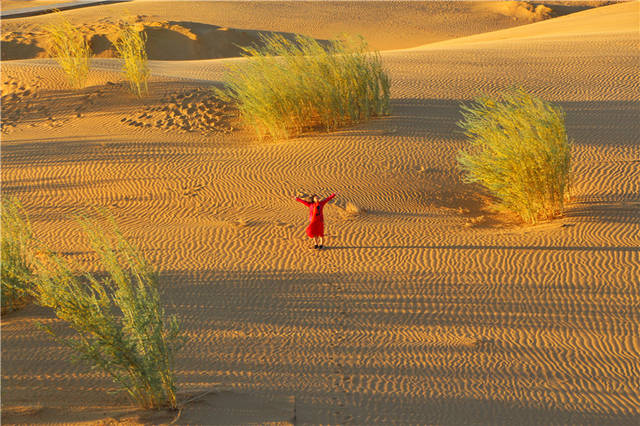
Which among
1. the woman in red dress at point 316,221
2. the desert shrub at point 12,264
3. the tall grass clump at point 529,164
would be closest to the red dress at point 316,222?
the woman in red dress at point 316,221

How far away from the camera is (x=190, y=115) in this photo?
1603cm

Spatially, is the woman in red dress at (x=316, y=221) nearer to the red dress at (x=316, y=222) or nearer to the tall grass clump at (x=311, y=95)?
the red dress at (x=316, y=222)

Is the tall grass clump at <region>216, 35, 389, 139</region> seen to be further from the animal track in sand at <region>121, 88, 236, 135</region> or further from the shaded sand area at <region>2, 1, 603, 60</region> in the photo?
the shaded sand area at <region>2, 1, 603, 60</region>

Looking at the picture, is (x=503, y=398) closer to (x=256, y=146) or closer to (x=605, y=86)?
(x=256, y=146)

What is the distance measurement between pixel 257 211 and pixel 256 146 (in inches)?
122

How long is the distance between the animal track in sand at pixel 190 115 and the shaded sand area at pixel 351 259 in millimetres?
67

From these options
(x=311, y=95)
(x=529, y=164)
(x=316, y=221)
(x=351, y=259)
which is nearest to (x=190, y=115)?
(x=311, y=95)

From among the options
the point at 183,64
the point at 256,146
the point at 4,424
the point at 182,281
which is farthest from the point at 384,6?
the point at 4,424

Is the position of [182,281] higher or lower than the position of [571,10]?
lower

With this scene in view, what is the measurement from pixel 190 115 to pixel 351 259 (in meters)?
7.88

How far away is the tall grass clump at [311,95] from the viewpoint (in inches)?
580

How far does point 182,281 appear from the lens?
8641mm

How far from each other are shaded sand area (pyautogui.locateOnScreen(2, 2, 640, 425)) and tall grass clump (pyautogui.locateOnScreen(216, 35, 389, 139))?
1.74 feet

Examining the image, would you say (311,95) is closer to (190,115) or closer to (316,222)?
(190,115)
